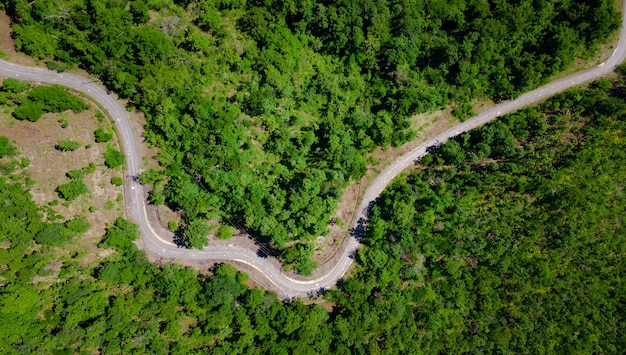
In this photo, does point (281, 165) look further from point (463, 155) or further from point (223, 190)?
point (463, 155)

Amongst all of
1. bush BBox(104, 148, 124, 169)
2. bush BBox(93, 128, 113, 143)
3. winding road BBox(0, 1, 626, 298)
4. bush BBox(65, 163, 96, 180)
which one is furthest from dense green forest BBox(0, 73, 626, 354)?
bush BBox(93, 128, 113, 143)

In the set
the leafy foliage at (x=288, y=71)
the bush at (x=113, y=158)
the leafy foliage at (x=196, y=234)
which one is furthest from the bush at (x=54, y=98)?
the leafy foliage at (x=196, y=234)

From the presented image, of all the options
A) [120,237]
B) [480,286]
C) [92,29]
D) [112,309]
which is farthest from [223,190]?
[480,286]

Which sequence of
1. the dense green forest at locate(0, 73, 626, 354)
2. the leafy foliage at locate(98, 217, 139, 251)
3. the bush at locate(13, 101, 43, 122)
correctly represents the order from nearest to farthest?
the bush at locate(13, 101, 43, 122)
the dense green forest at locate(0, 73, 626, 354)
the leafy foliage at locate(98, 217, 139, 251)

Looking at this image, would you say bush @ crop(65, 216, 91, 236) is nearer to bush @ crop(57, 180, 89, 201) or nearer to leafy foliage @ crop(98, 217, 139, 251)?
leafy foliage @ crop(98, 217, 139, 251)

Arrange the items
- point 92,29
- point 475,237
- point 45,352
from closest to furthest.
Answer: point 45,352
point 92,29
point 475,237

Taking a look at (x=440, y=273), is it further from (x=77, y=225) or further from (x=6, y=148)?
(x=6, y=148)

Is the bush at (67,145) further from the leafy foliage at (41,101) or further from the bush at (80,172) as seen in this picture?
the leafy foliage at (41,101)
